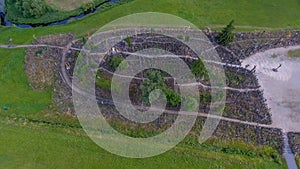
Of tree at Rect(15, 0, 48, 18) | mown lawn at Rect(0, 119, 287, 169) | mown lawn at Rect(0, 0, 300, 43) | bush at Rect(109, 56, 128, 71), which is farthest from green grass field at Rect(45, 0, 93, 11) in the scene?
mown lawn at Rect(0, 119, 287, 169)

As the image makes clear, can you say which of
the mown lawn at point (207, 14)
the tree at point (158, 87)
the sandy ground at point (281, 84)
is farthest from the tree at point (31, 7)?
the sandy ground at point (281, 84)

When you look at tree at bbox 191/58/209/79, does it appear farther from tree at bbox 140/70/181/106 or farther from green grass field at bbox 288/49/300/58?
green grass field at bbox 288/49/300/58

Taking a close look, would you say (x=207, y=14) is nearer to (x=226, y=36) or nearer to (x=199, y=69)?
(x=226, y=36)

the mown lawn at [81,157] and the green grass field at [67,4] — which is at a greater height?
the green grass field at [67,4]

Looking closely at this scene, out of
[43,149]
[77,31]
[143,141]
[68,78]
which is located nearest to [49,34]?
[77,31]

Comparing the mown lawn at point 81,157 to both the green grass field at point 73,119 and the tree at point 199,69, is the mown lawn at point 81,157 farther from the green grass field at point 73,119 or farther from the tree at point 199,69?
the tree at point 199,69
